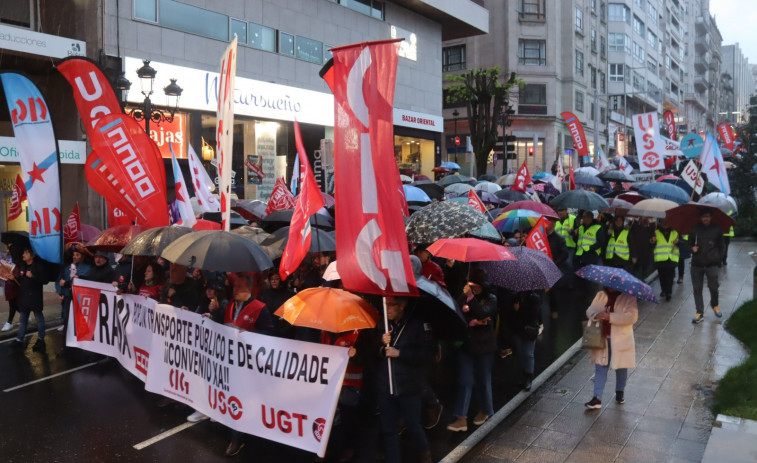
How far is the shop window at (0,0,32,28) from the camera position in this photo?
762 inches

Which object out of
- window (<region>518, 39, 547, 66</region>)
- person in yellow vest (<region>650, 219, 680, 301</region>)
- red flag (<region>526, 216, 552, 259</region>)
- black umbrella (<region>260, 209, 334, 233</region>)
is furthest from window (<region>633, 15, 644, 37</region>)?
red flag (<region>526, 216, 552, 259</region>)

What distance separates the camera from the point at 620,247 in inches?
476

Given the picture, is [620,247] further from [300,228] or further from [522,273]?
[300,228]

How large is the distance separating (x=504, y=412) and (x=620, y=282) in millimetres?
1906

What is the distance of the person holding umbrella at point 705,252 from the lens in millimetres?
10547

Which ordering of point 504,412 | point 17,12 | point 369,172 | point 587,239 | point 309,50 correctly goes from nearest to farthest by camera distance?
1. point 369,172
2. point 504,412
3. point 587,239
4. point 17,12
5. point 309,50

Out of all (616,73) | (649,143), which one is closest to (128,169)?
(649,143)

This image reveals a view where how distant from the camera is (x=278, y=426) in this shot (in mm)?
5891

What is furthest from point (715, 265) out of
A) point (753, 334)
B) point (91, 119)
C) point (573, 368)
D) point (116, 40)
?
point (116, 40)

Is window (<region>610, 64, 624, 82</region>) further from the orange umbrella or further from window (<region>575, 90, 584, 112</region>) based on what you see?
the orange umbrella

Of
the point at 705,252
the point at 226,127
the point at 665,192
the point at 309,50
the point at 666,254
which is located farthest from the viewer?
the point at 309,50

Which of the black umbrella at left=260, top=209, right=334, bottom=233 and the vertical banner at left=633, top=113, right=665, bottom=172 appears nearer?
the black umbrella at left=260, top=209, right=334, bottom=233

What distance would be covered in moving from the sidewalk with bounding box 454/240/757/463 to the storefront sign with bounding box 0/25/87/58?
649 inches

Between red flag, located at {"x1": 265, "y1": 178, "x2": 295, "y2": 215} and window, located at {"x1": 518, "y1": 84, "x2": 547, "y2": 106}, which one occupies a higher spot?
window, located at {"x1": 518, "y1": 84, "x2": 547, "y2": 106}
